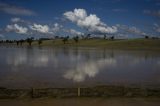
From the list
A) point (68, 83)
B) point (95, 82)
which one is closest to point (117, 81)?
point (95, 82)

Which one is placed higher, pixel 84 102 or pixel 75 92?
pixel 75 92

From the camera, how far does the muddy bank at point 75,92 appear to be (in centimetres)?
1335

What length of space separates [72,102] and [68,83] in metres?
5.63

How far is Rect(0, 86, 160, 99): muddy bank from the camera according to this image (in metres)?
13.4

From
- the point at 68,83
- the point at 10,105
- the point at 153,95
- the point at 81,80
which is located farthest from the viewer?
the point at 81,80

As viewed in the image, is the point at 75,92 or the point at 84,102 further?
the point at 75,92

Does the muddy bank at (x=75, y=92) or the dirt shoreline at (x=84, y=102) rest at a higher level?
the muddy bank at (x=75, y=92)

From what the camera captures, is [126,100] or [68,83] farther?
[68,83]

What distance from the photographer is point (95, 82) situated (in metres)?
19.0

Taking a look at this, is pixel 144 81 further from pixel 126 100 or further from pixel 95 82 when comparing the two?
pixel 126 100

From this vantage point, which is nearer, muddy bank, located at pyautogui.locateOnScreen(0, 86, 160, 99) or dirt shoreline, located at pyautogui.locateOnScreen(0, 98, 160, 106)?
dirt shoreline, located at pyautogui.locateOnScreen(0, 98, 160, 106)

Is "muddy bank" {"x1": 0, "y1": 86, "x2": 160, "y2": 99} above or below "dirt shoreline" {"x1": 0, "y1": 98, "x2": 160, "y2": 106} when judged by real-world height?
above

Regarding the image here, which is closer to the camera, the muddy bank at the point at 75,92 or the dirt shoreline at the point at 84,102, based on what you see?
the dirt shoreline at the point at 84,102

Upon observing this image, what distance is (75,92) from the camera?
44.9ft
